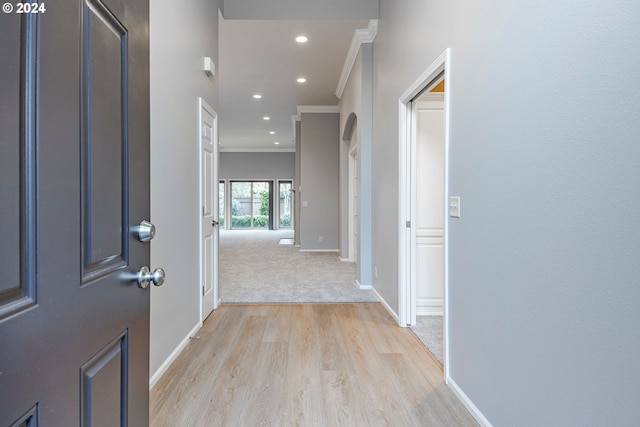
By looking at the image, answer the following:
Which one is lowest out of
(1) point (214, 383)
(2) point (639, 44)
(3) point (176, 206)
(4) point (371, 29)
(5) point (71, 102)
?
(1) point (214, 383)

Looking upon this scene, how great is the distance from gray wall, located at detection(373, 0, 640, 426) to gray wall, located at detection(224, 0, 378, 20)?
199cm

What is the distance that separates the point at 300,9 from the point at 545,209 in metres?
3.51

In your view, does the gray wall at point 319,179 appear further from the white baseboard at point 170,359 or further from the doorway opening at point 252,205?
the doorway opening at point 252,205

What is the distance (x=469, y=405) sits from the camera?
185cm

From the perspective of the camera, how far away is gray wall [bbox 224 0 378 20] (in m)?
3.85

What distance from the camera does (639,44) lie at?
38.2 inches

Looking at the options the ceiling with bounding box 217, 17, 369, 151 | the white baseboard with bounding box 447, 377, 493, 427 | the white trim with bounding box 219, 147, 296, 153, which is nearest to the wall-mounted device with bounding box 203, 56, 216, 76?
the ceiling with bounding box 217, 17, 369, 151

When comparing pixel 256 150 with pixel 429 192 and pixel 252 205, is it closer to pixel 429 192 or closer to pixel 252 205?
pixel 252 205

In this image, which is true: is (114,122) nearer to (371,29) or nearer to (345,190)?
(371,29)

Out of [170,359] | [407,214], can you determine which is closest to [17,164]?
[170,359]

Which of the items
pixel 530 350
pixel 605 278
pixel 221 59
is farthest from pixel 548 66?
pixel 221 59

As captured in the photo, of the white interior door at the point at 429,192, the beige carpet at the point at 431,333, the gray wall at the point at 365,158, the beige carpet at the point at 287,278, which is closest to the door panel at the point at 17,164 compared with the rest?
the beige carpet at the point at 431,333

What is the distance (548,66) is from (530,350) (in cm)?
104

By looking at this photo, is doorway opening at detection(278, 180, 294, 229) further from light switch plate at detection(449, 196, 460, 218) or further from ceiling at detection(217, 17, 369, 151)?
light switch plate at detection(449, 196, 460, 218)
